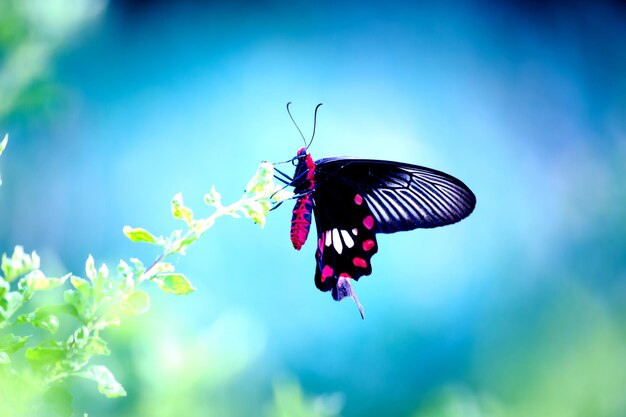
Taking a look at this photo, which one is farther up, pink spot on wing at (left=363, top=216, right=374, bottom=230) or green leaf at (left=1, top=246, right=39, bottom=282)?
pink spot on wing at (left=363, top=216, right=374, bottom=230)

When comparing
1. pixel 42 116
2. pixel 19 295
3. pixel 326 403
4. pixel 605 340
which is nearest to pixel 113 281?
Answer: pixel 19 295

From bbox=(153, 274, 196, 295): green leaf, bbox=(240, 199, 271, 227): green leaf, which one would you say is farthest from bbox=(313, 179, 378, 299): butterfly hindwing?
bbox=(153, 274, 196, 295): green leaf

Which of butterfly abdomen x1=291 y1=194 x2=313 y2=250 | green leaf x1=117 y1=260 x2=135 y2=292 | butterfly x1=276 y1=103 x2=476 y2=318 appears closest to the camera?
green leaf x1=117 y1=260 x2=135 y2=292

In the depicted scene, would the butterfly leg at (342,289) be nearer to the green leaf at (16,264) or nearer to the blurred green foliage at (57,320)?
the blurred green foliage at (57,320)

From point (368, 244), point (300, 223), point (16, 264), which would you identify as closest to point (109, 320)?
point (16, 264)

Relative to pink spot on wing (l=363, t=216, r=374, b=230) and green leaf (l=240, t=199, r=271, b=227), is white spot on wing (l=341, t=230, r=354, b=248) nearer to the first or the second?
pink spot on wing (l=363, t=216, r=374, b=230)

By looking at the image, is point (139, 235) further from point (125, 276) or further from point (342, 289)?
point (342, 289)

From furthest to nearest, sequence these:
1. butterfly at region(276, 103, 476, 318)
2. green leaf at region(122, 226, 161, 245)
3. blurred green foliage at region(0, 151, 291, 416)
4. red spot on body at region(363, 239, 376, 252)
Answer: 1. red spot on body at region(363, 239, 376, 252)
2. butterfly at region(276, 103, 476, 318)
3. green leaf at region(122, 226, 161, 245)
4. blurred green foliage at region(0, 151, 291, 416)
